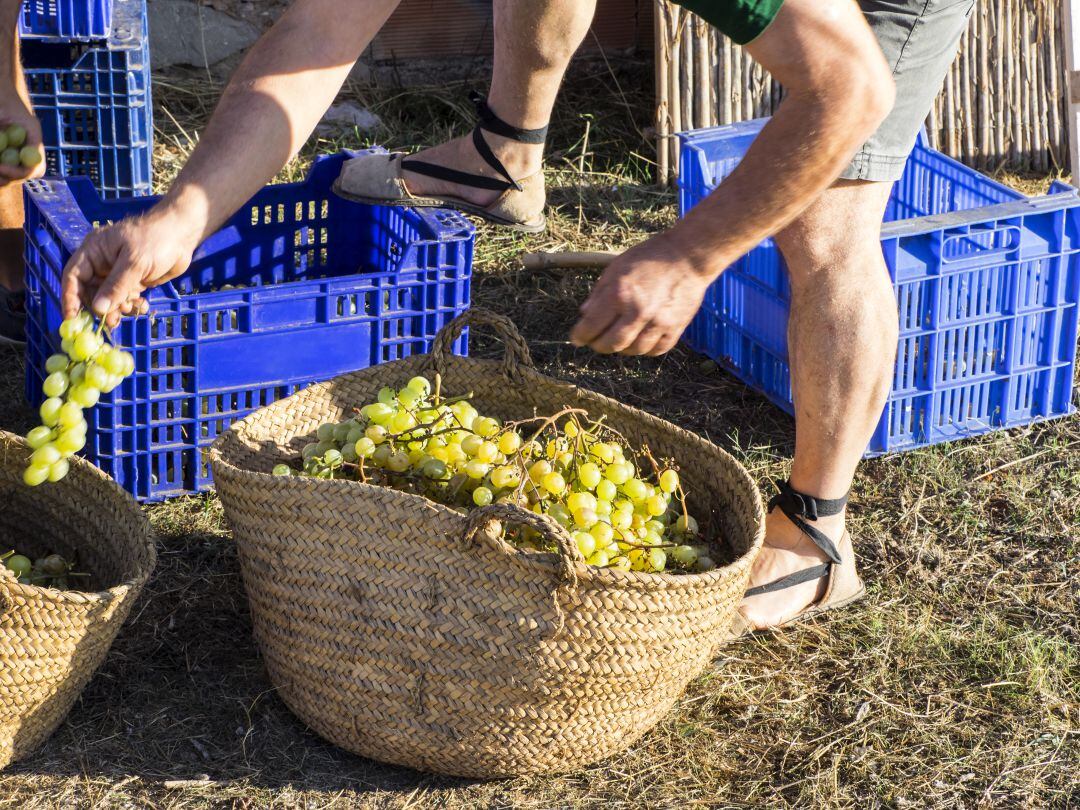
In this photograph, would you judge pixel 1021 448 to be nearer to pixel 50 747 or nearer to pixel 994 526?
pixel 994 526

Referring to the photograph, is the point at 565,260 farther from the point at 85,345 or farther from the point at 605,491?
the point at 85,345

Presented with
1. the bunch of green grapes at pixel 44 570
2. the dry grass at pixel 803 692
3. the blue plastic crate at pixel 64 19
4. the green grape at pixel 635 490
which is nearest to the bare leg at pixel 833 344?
the dry grass at pixel 803 692

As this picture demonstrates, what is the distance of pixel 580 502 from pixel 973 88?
3.41m

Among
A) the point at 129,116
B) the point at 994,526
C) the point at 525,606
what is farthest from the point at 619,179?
the point at 525,606

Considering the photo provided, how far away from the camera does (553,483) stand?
2.38 m

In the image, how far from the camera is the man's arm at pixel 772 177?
2.04m

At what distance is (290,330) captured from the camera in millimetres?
3070

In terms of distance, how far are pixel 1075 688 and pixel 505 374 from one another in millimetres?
1318

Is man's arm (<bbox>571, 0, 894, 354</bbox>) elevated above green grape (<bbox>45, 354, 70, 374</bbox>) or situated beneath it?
elevated above

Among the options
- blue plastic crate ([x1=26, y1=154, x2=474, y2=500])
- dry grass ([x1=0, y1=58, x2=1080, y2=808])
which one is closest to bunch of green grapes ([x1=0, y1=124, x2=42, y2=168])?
blue plastic crate ([x1=26, y1=154, x2=474, y2=500])

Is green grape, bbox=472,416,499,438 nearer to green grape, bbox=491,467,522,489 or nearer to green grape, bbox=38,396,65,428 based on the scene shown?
green grape, bbox=491,467,522,489

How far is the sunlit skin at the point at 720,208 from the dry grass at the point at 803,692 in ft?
0.87

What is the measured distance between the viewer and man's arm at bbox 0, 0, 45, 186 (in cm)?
336

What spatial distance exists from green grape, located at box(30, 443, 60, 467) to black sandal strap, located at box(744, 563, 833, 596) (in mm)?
1412
